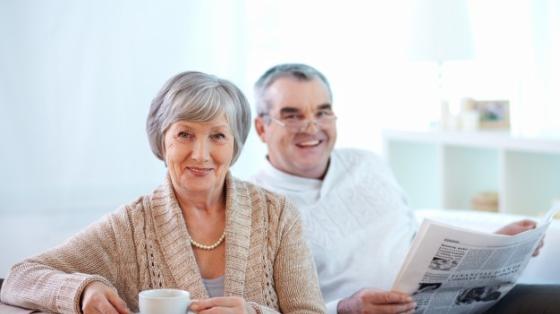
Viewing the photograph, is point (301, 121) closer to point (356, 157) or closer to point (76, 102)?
point (356, 157)

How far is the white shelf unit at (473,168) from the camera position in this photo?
11.1 feet

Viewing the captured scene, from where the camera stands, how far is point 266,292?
176cm

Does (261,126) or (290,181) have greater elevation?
(261,126)

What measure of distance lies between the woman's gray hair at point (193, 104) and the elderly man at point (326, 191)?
59 cm

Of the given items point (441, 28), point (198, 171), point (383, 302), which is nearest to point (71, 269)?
point (198, 171)

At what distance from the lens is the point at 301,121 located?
2.36 metres

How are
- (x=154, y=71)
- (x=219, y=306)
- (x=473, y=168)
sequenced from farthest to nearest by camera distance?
(x=473, y=168), (x=154, y=71), (x=219, y=306)

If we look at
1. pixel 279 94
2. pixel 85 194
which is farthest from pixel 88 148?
pixel 279 94

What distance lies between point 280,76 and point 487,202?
1438mm

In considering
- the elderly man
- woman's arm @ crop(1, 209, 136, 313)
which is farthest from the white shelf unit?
woman's arm @ crop(1, 209, 136, 313)

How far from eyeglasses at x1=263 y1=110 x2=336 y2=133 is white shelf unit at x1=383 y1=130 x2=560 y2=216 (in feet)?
3.70

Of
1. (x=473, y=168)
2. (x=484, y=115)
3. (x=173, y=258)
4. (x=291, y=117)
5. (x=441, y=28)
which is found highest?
(x=441, y=28)

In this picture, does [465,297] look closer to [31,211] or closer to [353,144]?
[31,211]

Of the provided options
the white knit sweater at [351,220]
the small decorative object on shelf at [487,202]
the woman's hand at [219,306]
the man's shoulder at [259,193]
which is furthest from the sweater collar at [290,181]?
the small decorative object on shelf at [487,202]
